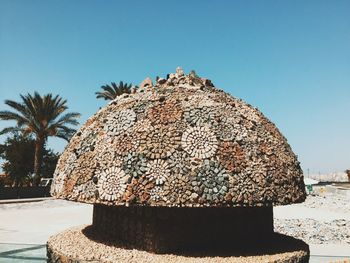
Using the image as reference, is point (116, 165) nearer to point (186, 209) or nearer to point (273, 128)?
point (186, 209)

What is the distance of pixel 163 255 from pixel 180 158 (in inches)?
43.6

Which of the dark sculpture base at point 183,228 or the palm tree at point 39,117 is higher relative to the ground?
the palm tree at point 39,117

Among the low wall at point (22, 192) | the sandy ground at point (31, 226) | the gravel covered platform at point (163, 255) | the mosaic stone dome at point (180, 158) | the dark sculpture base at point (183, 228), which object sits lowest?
the sandy ground at point (31, 226)

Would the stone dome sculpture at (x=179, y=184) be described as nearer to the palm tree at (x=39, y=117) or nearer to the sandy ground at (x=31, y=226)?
the sandy ground at (x=31, y=226)

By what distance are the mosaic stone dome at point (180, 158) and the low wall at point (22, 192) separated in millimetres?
26312

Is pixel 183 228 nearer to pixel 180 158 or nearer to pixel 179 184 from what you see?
pixel 179 184

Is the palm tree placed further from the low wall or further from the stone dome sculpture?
the stone dome sculpture

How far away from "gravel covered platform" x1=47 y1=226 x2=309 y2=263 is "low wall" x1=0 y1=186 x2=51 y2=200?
2596cm

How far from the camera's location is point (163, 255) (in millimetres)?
3816

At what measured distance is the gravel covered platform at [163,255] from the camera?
3.73 meters

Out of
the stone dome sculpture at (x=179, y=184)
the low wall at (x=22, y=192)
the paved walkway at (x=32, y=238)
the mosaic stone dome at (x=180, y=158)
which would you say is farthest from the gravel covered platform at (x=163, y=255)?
the low wall at (x=22, y=192)

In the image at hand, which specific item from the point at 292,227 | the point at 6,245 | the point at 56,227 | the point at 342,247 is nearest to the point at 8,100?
the point at 56,227

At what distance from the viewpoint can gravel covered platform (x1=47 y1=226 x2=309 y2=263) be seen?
373 cm

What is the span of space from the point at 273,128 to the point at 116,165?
242 centimetres
